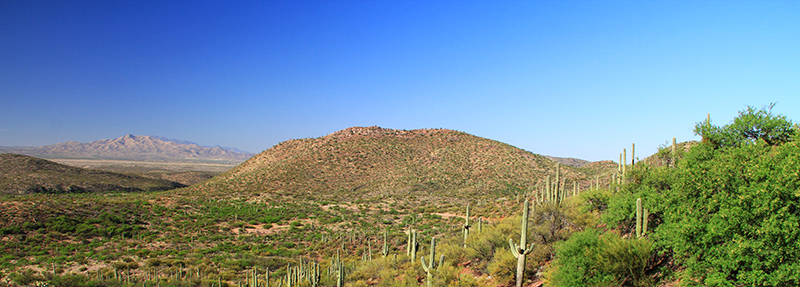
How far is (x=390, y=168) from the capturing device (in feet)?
201

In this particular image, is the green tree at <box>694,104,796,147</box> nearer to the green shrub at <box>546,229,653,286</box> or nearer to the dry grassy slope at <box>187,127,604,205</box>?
the green shrub at <box>546,229,653,286</box>

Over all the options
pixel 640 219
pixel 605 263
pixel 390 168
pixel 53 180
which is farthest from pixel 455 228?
→ pixel 53 180

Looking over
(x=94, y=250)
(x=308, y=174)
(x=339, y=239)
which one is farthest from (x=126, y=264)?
(x=308, y=174)

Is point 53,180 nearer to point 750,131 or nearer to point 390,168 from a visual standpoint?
point 390,168

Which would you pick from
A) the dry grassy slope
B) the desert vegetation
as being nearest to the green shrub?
the desert vegetation

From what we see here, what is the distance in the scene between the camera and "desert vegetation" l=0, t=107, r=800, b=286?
9562mm

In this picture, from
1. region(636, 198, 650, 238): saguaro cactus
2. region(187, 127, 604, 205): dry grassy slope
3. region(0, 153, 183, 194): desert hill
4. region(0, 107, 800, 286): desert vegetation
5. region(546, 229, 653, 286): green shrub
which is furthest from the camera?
region(0, 153, 183, 194): desert hill

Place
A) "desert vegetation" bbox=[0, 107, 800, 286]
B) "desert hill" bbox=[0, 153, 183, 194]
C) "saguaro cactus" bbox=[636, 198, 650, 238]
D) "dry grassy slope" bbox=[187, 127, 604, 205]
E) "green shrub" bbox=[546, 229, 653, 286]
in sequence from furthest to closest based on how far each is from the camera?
"desert hill" bbox=[0, 153, 183, 194] → "dry grassy slope" bbox=[187, 127, 604, 205] → "saguaro cactus" bbox=[636, 198, 650, 238] → "green shrub" bbox=[546, 229, 653, 286] → "desert vegetation" bbox=[0, 107, 800, 286]

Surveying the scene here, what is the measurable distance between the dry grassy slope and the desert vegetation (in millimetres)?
489

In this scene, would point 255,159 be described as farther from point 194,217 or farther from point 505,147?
point 505,147

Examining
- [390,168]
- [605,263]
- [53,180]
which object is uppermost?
[390,168]

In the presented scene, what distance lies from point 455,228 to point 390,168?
111ft

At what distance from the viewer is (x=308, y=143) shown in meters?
76.5

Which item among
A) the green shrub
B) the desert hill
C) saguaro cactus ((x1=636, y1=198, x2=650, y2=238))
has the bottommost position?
the desert hill
